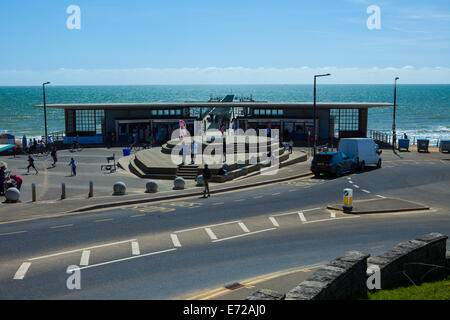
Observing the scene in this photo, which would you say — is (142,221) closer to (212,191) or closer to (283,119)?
(212,191)

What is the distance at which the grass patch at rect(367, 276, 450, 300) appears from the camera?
33.1ft

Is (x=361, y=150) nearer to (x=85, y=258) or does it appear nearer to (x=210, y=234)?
(x=210, y=234)

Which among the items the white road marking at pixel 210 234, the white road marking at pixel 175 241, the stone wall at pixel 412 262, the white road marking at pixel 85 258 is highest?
the stone wall at pixel 412 262

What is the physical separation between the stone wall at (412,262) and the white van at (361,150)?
24.0 m

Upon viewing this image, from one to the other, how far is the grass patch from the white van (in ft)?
82.9

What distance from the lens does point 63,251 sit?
15.7 metres

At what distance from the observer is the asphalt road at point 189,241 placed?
12.7 m

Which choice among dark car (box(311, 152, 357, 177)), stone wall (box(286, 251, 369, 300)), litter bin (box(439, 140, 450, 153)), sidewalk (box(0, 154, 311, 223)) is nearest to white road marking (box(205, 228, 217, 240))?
sidewalk (box(0, 154, 311, 223))

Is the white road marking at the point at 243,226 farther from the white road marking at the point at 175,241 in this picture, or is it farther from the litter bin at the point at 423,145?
the litter bin at the point at 423,145

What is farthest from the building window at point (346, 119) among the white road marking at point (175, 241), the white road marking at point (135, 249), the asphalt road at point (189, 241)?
the white road marking at point (135, 249)

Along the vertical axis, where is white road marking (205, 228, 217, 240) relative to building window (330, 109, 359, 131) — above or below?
below

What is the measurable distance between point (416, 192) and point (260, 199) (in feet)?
29.9

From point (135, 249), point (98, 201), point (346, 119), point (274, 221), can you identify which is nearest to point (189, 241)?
point (135, 249)

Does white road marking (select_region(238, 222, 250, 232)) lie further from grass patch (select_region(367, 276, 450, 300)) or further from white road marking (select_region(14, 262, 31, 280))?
grass patch (select_region(367, 276, 450, 300))
